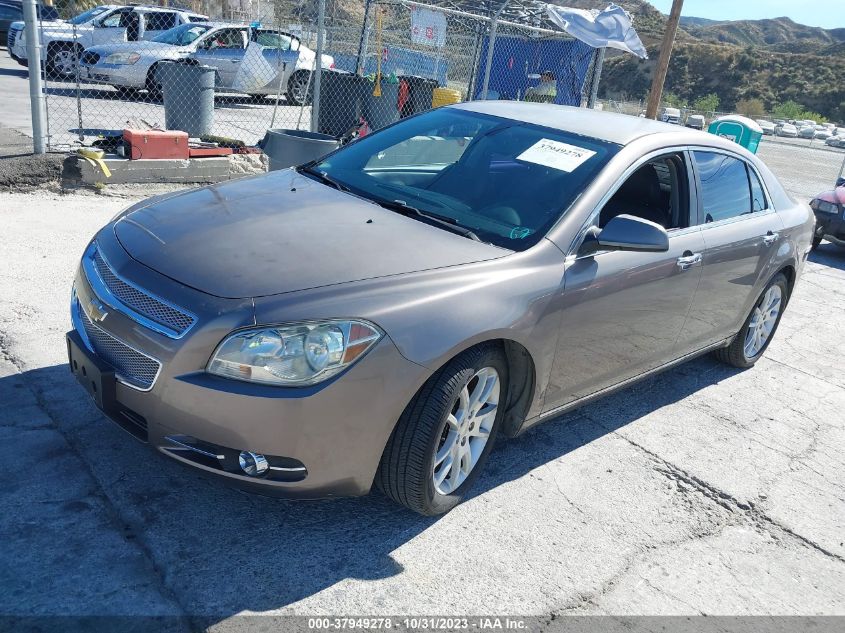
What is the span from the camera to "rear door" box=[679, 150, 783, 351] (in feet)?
13.9

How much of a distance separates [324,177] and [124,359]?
1.64 m

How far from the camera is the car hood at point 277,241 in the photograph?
2721mm

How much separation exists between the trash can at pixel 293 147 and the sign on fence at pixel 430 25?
20.5 ft

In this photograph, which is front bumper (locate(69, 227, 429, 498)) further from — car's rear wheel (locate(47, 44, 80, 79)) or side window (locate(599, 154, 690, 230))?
car's rear wheel (locate(47, 44, 80, 79))

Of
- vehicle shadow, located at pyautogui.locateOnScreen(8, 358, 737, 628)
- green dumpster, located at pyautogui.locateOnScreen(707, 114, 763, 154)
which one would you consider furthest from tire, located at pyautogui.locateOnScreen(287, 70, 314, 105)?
vehicle shadow, located at pyautogui.locateOnScreen(8, 358, 737, 628)

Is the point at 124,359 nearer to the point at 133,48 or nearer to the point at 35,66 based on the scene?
the point at 35,66

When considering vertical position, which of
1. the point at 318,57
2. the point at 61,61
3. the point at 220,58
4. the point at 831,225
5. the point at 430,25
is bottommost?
the point at 831,225

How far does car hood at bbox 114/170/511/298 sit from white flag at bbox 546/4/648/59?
10.8 metres

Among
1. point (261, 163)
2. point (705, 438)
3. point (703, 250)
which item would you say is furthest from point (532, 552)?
point (261, 163)

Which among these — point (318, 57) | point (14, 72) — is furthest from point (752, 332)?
point (14, 72)

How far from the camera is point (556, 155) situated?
3715 mm

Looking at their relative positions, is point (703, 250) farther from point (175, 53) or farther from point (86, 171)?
point (175, 53)

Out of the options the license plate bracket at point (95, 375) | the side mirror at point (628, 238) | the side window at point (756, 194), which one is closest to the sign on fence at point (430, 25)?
the side window at point (756, 194)

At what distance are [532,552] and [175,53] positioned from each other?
1429 centimetres
